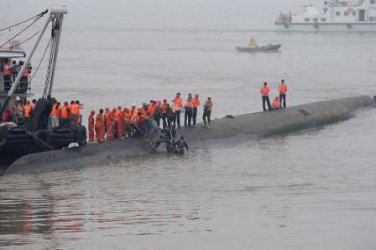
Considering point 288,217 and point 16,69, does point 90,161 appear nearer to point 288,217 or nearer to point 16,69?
point 16,69

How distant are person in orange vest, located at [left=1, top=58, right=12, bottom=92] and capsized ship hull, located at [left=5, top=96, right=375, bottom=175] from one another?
13.2ft

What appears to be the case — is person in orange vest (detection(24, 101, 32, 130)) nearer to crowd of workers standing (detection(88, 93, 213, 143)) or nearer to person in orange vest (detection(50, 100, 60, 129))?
person in orange vest (detection(50, 100, 60, 129))

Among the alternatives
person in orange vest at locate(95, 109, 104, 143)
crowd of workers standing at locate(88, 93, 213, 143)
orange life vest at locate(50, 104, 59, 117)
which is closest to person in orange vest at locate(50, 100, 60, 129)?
orange life vest at locate(50, 104, 59, 117)

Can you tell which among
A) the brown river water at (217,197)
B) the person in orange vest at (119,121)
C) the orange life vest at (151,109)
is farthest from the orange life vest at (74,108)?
the orange life vest at (151,109)

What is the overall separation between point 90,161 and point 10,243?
11.7 meters

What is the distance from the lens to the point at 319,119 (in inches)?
1950

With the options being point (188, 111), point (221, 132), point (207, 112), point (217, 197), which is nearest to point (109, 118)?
point (188, 111)

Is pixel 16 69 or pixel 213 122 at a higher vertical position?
pixel 16 69

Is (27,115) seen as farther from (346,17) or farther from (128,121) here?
(346,17)

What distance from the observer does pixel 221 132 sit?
43062 millimetres

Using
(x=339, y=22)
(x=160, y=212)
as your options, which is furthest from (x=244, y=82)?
(x=339, y=22)

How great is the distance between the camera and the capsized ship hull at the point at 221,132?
3528cm

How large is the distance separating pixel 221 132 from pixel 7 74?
9.89 meters

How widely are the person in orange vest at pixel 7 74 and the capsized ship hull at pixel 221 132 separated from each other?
401 cm
